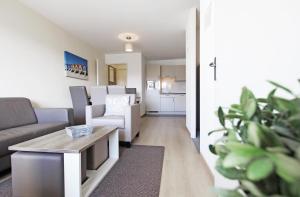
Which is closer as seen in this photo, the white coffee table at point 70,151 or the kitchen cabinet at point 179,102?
the white coffee table at point 70,151

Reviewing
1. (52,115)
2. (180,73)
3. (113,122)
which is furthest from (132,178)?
(180,73)

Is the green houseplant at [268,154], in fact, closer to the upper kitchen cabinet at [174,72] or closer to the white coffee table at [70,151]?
the white coffee table at [70,151]

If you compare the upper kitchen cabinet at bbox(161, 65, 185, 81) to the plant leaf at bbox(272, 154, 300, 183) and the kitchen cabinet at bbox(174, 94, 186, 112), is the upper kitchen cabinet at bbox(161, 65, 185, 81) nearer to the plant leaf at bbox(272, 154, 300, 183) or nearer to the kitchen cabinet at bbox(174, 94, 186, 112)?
the kitchen cabinet at bbox(174, 94, 186, 112)

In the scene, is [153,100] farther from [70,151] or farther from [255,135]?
[255,135]

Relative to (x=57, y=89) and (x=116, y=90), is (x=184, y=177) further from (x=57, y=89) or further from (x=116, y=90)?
(x=57, y=89)

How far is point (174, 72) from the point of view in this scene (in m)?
7.01

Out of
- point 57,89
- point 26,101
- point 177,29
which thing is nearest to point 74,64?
point 57,89

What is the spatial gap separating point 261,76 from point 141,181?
1.31 metres

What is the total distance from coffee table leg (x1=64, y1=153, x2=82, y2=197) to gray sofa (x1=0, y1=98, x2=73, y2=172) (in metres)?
0.89

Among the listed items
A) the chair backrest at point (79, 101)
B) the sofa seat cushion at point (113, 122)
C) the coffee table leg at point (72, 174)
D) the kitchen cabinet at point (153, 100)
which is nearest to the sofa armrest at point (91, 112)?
the sofa seat cushion at point (113, 122)

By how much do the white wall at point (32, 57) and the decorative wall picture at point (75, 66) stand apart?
13cm

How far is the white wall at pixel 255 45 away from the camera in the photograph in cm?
64

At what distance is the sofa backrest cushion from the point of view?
2174 millimetres

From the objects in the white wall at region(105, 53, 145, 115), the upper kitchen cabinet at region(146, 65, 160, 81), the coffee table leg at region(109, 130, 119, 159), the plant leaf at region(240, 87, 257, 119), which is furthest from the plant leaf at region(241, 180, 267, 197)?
the upper kitchen cabinet at region(146, 65, 160, 81)
